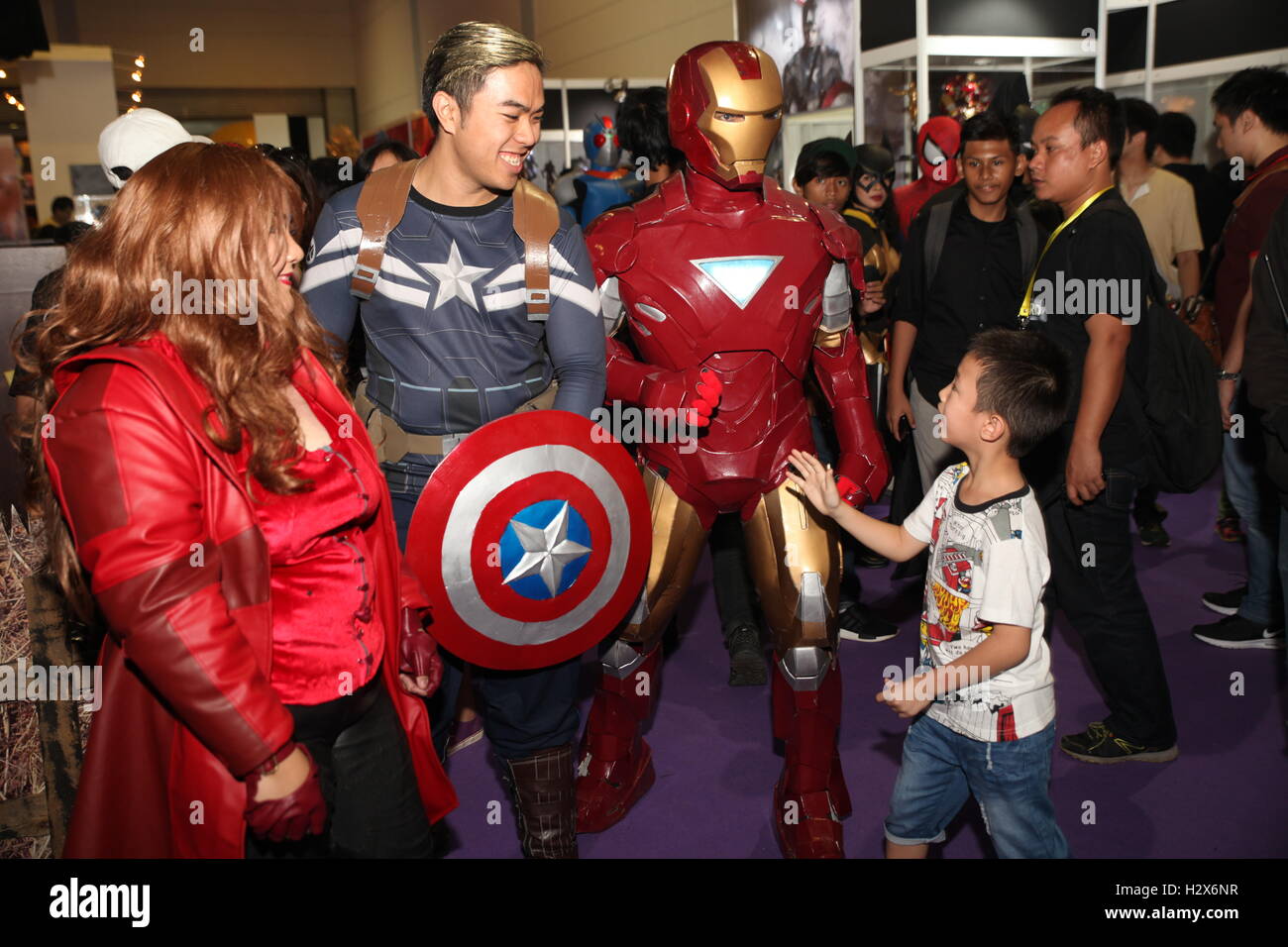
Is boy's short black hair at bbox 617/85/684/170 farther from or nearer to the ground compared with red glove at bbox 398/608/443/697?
farther from the ground

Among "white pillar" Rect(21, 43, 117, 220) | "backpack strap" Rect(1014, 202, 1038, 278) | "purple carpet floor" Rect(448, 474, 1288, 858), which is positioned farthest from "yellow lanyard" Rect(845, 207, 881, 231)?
"white pillar" Rect(21, 43, 117, 220)

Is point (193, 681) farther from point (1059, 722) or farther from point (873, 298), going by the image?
point (873, 298)

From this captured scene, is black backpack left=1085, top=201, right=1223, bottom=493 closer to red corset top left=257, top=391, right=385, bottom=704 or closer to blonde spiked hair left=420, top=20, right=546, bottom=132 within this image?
blonde spiked hair left=420, top=20, right=546, bottom=132

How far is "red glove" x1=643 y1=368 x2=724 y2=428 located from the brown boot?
0.86 meters

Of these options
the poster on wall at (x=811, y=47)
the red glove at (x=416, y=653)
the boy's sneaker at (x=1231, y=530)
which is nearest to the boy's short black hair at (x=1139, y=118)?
the boy's sneaker at (x=1231, y=530)

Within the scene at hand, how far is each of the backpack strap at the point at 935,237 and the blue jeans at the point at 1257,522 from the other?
49.3 inches

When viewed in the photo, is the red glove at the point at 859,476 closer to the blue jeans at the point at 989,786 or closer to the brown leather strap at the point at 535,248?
the blue jeans at the point at 989,786

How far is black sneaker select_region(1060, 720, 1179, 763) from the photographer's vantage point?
2980 millimetres

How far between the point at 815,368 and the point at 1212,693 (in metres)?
1.95

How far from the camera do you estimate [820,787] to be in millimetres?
2631

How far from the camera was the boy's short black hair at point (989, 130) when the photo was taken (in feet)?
10.8

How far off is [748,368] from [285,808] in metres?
1.56
